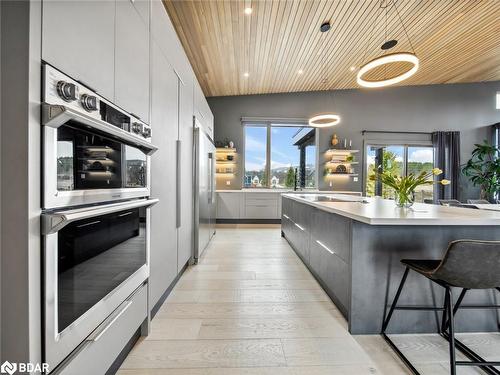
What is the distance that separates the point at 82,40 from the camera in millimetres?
976

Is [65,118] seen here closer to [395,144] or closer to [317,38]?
[317,38]

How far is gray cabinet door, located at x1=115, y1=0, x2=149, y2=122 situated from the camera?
4.16 feet

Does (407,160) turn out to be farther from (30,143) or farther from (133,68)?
(30,143)

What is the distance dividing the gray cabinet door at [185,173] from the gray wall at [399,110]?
12.7 ft

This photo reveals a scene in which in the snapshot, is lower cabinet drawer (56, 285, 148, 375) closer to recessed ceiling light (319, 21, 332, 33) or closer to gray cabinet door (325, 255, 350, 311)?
gray cabinet door (325, 255, 350, 311)

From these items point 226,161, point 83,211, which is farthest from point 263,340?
point 226,161

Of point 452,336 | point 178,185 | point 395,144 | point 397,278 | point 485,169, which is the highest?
point 395,144

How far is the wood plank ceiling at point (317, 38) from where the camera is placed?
11.3 ft

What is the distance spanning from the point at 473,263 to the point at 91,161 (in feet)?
6.36

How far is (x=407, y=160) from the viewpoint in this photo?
7.15 meters

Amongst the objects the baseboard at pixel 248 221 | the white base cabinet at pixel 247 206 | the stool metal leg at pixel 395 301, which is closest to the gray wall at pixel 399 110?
the white base cabinet at pixel 247 206

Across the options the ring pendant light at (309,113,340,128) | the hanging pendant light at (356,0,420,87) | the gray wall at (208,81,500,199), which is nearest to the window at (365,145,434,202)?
the gray wall at (208,81,500,199)

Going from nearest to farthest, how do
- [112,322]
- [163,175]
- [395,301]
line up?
[112,322] < [395,301] < [163,175]

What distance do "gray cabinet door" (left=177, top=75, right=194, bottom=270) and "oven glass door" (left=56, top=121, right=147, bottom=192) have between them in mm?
1097
